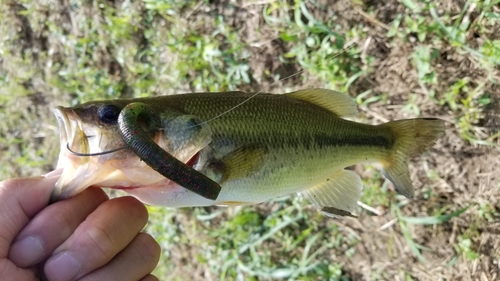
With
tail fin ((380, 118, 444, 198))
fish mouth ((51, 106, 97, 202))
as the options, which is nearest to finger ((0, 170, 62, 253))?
fish mouth ((51, 106, 97, 202))

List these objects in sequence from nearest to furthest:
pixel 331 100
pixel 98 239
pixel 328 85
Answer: pixel 98 239 < pixel 331 100 < pixel 328 85

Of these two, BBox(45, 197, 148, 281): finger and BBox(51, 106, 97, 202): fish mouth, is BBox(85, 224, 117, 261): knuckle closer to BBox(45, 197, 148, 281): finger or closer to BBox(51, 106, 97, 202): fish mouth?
BBox(45, 197, 148, 281): finger

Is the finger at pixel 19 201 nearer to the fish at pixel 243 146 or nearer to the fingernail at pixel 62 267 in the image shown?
the fish at pixel 243 146

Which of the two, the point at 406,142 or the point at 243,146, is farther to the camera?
the point at 406,142

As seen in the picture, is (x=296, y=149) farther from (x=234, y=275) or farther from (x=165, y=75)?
(x=165, y=75)

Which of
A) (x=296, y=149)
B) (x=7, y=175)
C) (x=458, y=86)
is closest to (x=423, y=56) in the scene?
(x=458, y=86)

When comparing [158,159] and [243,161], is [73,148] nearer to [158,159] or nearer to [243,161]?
[158,159]

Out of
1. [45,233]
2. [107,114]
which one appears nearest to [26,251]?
[45,233]
